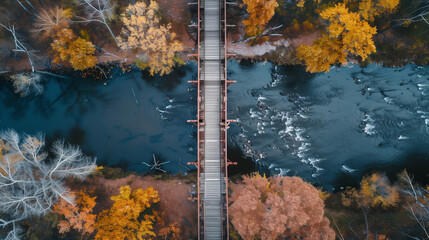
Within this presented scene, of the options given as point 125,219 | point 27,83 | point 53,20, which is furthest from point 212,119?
point 27,83

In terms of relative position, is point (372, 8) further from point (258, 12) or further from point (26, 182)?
point (26, 182)

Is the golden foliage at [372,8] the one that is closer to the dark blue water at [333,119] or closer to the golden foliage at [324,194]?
the dark blue water at [333,119]

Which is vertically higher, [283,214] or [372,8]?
[372,8]

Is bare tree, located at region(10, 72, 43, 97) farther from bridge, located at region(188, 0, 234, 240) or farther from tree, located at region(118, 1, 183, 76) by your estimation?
bridge, located at region(188, 0, 234, 240)

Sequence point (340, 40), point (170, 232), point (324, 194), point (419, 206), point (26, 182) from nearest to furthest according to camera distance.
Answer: point (26, 182)
point (340, 40)
point (419, 206)
point (170, 232)
point (324, 194)

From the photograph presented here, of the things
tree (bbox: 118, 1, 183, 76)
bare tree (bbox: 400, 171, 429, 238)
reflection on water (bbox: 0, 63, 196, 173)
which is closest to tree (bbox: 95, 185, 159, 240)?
reflection on water (bbox: 0, 63, 196, 173)

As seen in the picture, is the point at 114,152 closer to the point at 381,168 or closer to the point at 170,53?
the point at 170,53
